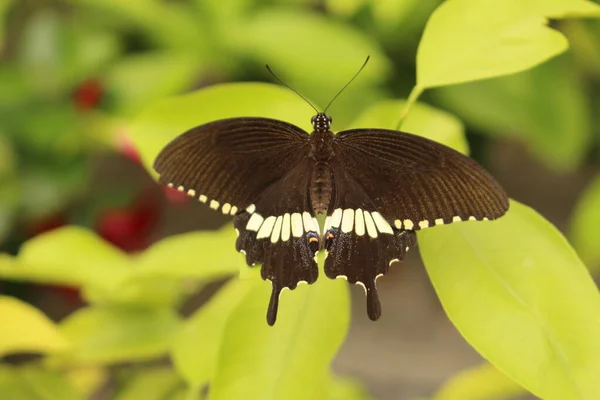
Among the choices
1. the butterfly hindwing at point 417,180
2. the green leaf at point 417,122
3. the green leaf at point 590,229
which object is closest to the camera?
the butterfly hindwing at point 417,180

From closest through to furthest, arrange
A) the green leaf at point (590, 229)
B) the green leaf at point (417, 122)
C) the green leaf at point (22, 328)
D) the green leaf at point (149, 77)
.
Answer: the green leaf at point (417, 122) < the green leaf at point (22, 328) < the green leaf at point (590, 229) < the green leaf at point (149, 77)

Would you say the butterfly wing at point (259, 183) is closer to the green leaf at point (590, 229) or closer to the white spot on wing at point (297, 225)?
the white spot on wing at point (297, 225)

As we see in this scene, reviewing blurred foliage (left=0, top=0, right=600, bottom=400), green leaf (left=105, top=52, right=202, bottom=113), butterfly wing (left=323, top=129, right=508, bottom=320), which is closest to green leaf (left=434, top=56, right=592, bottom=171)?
blurred foliage (left=0, top=0, right=600, bottom=400)

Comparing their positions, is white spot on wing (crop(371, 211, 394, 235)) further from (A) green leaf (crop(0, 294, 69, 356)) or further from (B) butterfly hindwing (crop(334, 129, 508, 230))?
(A) green leaf (crop(0, 294, 69, 356))

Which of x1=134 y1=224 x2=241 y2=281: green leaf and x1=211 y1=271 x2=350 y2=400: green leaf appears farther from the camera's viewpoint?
x1=134 y1=224 x2=241 y2=281: green leaf

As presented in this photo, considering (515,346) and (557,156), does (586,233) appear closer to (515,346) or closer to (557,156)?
(557,156)

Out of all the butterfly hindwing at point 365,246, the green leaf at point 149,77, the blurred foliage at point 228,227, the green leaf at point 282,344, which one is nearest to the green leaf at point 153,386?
the blurred foliage at point 228,227

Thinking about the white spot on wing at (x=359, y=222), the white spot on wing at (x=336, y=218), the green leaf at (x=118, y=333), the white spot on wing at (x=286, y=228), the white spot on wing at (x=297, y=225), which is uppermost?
the white spot on wing at (x=359, y=222)

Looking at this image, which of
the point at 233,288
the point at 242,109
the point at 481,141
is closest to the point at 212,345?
the point at 233,288
